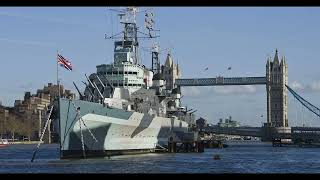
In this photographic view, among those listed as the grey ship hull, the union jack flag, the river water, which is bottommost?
the river water

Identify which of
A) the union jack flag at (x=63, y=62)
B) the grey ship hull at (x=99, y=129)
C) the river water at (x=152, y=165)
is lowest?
the river water at (x=152, y=165)

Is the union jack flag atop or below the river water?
atop

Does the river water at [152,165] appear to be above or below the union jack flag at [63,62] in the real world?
below

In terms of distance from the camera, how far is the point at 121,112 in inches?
2502

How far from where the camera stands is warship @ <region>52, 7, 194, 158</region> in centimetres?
5682

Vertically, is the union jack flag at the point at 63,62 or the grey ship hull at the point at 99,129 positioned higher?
the union jack flag at the point at 63,62

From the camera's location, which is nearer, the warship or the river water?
the river water

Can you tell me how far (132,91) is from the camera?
76750 mm

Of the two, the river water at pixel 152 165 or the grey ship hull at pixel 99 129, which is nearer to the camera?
the river water at pixel 152 165

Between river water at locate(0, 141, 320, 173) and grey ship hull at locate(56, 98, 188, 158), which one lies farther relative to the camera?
grey ship hull at locate(56, 98, 188, 158)

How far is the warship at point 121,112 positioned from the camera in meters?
56.8

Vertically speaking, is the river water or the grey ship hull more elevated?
the grey ship hull
